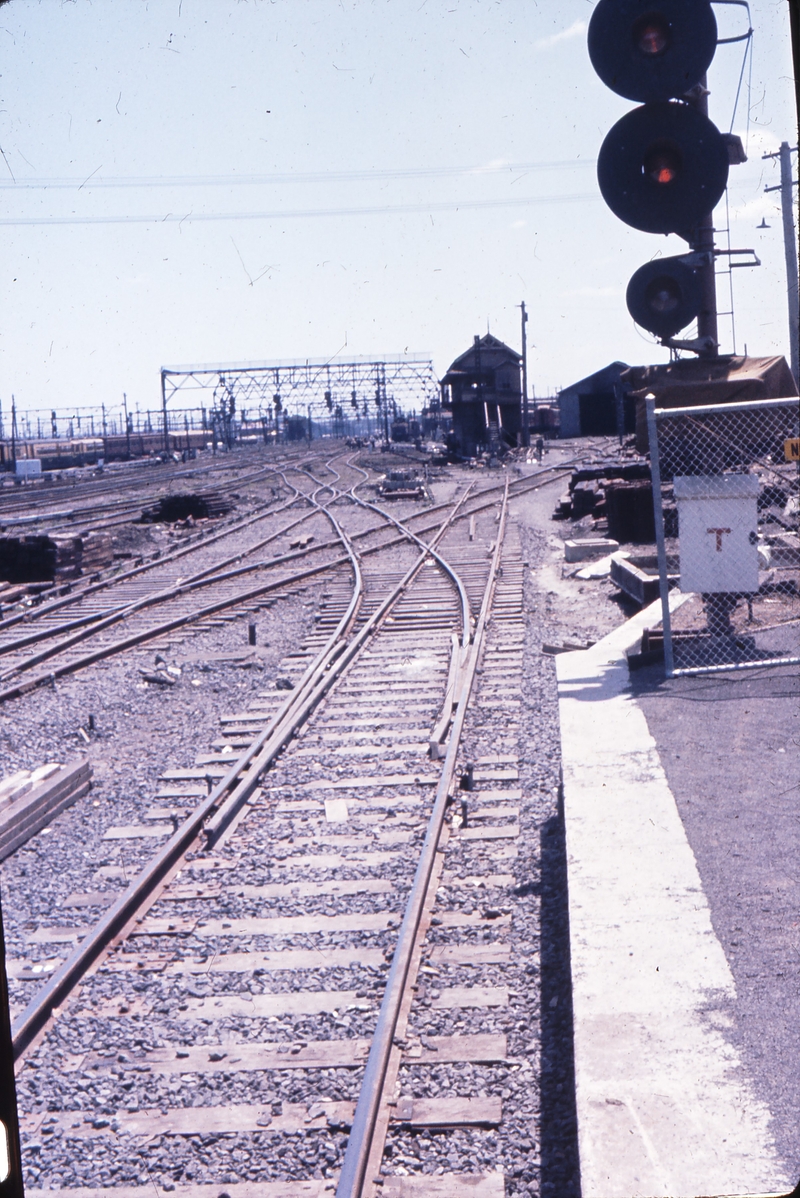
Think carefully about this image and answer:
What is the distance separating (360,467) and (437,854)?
4645 cm

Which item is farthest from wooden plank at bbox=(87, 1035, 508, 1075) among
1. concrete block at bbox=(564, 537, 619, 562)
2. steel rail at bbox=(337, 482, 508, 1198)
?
concrete block at bbox=(564, 537, 619, 562)

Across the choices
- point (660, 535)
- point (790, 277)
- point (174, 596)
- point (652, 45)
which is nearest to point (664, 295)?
point (652, 45)

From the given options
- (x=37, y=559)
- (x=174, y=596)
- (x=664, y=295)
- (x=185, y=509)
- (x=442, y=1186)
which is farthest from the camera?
(x=185, y=509)

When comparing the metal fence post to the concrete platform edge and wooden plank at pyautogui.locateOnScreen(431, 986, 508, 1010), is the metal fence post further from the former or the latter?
wooden plank at pyautogui.locateOnScreen(431, 986, 508, 1010)

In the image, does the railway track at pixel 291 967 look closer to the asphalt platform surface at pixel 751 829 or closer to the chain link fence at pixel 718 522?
the asphalt platform surface at pixel 751 829

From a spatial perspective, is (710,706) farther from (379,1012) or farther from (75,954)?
(75,954)

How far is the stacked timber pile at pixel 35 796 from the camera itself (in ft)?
21.0

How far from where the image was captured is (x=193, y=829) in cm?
631

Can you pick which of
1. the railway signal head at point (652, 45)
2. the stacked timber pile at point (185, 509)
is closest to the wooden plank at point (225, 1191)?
the railway signal head at point (652, 45)

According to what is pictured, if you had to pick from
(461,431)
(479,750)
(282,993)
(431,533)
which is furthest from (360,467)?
(282,993)

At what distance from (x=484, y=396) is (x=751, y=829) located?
190 ft

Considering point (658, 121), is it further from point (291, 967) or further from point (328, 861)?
point (291, 967)

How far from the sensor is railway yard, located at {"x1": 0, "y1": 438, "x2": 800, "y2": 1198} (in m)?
3.51

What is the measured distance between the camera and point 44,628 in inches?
528
